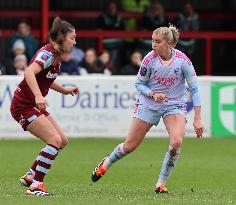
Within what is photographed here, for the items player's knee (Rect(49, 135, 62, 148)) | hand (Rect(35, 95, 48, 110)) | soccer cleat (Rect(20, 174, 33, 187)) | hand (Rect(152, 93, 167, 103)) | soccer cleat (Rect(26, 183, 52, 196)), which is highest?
hand (Rect(35, 95, 48, 110))

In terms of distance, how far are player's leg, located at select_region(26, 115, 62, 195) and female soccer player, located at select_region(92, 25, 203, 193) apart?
978 millimetres

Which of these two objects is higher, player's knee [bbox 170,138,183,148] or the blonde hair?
the blonde hair

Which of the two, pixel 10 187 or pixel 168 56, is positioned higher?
pixel 168 56

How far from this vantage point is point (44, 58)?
11.2 metres

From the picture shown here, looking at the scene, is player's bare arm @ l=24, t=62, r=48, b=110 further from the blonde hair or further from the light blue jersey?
the blonde hair

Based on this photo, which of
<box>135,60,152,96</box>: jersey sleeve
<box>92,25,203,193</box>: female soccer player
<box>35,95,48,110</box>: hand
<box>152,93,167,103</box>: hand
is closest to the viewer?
<box>35,95,48,110</box>: hand

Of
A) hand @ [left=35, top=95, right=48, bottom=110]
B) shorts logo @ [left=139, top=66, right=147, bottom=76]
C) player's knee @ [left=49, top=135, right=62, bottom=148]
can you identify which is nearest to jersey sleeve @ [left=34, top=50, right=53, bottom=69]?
hand @ [left=35, top=95, right=48, bottom=110]

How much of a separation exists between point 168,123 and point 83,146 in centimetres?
680

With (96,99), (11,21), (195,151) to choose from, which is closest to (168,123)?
(195,151)

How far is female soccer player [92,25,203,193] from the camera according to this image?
38.0 ft

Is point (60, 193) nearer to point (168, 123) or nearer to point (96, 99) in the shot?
point (168, 123)

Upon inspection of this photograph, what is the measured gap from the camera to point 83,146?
727 inches

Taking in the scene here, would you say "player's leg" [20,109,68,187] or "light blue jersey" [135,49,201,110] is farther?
"player's leg" [20,109,68,187]

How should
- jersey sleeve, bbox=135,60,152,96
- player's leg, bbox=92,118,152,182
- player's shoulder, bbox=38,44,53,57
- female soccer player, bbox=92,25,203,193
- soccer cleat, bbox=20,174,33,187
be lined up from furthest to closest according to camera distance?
soccer cleat, bbox=20,174,33,187 → player's leg, bbox=92,118,152,182 → jersey sleeve, bbox=135,60,152,96 → female soccer player, bbox=92,25,203,193 → player's shoulder, bbox=38,44,53,57
